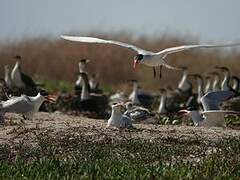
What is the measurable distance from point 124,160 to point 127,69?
25667 millimetres

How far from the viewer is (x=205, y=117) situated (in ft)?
52.2

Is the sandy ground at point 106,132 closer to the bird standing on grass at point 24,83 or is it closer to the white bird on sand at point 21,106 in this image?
the white bird on sand at point 21,106

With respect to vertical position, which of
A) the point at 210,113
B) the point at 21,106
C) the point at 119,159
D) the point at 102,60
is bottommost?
the point at 102,60

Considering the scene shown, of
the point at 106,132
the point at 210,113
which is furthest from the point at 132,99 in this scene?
the point at 106,132

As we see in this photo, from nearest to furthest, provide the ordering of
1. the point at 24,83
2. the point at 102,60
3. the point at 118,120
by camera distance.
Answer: the point at 118,120 < the point at 24,83 < the point at 102,60

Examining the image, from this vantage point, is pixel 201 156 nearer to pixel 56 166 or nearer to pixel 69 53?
pixel 56 166

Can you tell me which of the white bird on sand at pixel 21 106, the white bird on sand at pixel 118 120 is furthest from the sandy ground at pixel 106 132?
the white bird on sand at pixel 21 106

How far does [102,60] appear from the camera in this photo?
37188mm

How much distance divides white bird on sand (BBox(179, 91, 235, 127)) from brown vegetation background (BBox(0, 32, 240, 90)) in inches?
777

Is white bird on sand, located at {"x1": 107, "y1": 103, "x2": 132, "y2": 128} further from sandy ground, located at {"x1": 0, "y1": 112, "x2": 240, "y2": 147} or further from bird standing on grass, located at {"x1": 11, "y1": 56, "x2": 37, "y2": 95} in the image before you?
bird standing on grass, located at {"x1": 11, "y1": 56, "x2": 37, "y2": 95}

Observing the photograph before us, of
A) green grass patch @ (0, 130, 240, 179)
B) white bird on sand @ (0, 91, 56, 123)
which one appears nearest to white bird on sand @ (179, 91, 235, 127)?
white bird on sand @ (0, 91, 56, 123)

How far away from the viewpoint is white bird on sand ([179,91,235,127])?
15.7 meters

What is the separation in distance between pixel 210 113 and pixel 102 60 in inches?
853

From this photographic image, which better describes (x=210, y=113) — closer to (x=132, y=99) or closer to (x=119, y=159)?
(x=119, y=159)
